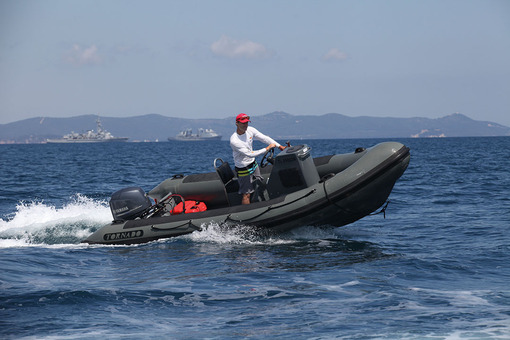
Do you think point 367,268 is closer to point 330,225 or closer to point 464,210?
point 330,225

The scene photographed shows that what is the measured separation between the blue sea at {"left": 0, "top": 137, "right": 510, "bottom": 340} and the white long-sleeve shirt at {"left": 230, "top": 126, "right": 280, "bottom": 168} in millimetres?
1018

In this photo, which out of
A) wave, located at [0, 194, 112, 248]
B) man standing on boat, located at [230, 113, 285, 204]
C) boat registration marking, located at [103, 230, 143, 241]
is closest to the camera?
man standing on boat, located at [230, 113, 285, 204]

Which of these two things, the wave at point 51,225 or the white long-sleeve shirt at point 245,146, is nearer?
the white long-sleeve shirt at point 245,146

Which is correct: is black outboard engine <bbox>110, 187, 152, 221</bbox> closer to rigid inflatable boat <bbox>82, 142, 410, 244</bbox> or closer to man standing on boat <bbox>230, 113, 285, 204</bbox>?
rigid inflatable boat <bbox>82, 142, 410, 244</bbox>

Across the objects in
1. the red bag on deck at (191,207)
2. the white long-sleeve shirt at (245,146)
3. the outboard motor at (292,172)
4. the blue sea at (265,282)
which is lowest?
the blue sea at (265,282)

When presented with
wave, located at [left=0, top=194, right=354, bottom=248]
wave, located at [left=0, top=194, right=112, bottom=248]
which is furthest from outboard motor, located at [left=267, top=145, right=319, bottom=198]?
wave, located at [left=0, top=194, right=112, bottom=248]

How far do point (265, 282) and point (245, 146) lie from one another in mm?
2661

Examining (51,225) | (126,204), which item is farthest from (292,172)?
(51,225)

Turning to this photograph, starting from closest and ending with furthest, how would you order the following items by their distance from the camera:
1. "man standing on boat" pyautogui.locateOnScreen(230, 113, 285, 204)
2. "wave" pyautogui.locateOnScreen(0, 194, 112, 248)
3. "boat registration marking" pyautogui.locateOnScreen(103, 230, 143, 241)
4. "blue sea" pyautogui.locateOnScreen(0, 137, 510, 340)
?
"blue sea" pyautogui.locateOnScreen(0, 137, 510, 340) < "man standing on boat" pyautogui.locateOnScreen(230, 113, 285, 204) < "boat registration marking" pyautogui.locateOnScreen(103, 230, 143, 241) < "wave" pyautogui.locateOnScreen(0, 194, 112, 248)

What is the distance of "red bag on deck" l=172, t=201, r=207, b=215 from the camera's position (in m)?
9.91

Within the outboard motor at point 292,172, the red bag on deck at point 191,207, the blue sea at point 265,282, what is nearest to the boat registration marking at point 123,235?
the blue sea at point 265,282

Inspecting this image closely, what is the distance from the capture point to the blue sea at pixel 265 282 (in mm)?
5324

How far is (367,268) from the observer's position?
7.35m

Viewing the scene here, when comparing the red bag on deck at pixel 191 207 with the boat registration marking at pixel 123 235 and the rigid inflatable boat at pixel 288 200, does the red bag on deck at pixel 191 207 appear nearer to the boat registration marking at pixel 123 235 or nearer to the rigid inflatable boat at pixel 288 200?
the rigid inflatable boat at pixel 288 200
